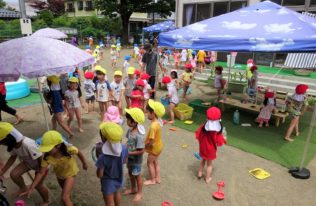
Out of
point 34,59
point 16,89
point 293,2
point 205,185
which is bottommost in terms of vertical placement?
point 205,185

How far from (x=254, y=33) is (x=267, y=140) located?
282 centimetres

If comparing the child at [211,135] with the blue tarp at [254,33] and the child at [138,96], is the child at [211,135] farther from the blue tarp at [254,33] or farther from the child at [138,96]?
the child at [138,96]

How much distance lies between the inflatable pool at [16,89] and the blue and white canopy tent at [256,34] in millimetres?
6055

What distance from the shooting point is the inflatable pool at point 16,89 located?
33.8ft

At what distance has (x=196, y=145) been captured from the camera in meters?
6.81

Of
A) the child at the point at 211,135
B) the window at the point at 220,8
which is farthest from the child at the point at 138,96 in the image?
the window at the point at 220,8

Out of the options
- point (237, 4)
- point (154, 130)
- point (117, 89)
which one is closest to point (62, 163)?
point (154, 130)

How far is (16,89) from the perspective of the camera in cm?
1048

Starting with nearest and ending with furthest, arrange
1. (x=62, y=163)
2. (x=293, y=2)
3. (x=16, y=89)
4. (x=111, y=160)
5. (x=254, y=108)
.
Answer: (x=111, y=160) → (x=62, y=163) → (x=254, y=108) → (x=16, y=89) → (x=293, y=2)

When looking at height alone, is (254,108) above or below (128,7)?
below

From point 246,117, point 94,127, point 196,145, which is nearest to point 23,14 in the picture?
point 94,127

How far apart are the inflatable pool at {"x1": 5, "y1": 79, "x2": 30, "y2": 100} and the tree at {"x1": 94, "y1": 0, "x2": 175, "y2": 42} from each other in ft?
80.6

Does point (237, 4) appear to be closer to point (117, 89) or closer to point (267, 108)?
point (267, 108)

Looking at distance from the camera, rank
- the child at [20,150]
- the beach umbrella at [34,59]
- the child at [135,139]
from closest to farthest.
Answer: the child at [20,150] → the child at [135,139] → the beach umbrella at [34,59]
